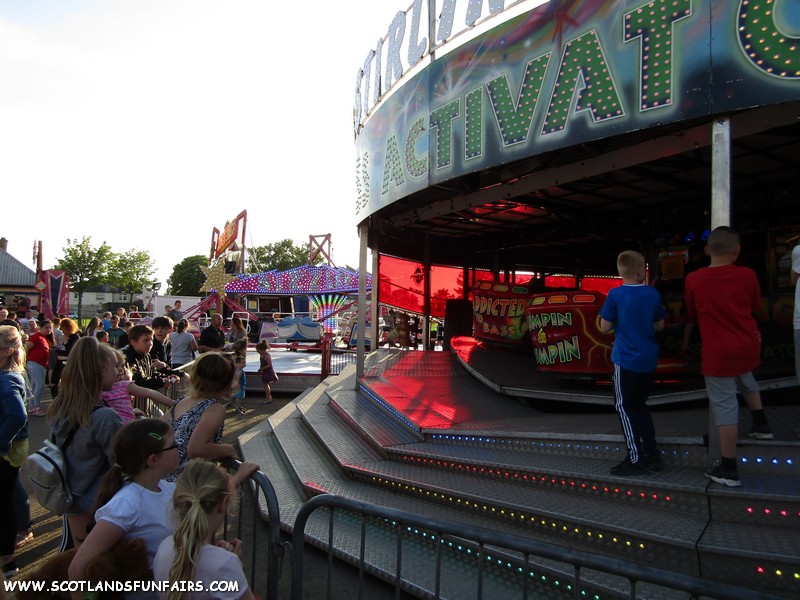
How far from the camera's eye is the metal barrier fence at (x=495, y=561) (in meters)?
1.54

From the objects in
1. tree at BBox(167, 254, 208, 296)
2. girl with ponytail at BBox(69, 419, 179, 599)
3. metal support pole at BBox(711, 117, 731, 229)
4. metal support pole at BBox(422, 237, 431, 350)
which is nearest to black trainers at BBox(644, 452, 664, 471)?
metal support pole at BBox(711, 117, 731, 229)

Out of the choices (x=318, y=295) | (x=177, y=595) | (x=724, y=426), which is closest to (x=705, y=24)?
(x=724, y=426)

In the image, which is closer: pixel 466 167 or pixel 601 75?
pixel 601 75

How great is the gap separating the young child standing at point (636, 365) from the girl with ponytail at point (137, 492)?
2838 mm

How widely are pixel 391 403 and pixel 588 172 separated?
344 cm

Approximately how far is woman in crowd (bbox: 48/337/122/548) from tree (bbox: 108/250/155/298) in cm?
5767

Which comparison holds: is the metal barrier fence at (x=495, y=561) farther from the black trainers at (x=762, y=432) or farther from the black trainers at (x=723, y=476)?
the black trainers at (x=762, y=432)

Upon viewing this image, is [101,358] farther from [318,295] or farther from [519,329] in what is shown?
[318,295]

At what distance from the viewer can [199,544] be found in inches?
70.7

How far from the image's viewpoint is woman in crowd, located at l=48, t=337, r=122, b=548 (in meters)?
3.00

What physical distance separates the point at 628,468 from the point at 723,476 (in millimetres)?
567

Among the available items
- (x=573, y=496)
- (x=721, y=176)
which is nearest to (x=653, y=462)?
(x=573, y=496)

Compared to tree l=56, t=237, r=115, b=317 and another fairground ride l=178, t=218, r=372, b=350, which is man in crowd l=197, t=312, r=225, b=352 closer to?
another fairground ride l=178, t=218, r=372, b=350

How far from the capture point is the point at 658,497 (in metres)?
3.27
